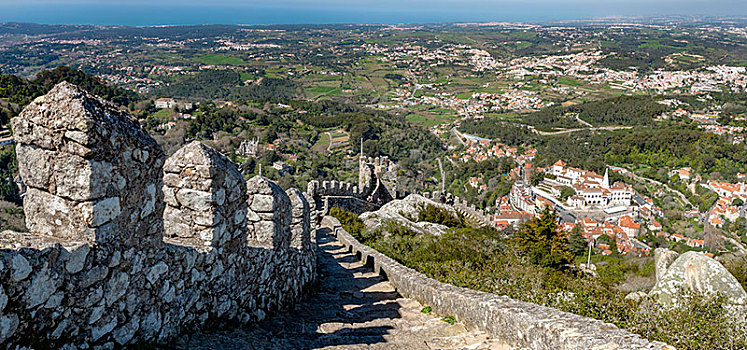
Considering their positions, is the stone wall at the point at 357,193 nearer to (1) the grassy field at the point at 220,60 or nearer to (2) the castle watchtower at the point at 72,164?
(2) the castle watchtower at the point at 72,164

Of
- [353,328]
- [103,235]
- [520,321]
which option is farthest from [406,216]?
[103,235]

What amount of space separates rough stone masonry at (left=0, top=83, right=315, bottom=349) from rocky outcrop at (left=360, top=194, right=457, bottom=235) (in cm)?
908

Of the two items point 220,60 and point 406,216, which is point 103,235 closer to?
point 406,216

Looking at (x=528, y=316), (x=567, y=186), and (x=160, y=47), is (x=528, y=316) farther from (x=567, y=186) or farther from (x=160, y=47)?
(x=160, y=47)

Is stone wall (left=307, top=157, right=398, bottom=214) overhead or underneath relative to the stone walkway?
underneath

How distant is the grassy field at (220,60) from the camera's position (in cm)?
10107

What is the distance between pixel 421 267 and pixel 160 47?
127 meters

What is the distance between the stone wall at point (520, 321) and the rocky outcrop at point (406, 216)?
267 inches

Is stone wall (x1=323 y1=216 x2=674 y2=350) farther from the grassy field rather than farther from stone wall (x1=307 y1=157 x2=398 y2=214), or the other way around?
the grassy field

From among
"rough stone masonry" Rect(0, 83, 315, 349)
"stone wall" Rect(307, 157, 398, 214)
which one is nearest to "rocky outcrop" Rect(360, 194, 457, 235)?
"stone wall" Rect(307, 157, 398, 214)

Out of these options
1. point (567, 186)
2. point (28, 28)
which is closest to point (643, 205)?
point (567, 186)

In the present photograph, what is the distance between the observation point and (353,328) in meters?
4.59

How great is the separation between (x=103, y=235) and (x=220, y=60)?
360 feet

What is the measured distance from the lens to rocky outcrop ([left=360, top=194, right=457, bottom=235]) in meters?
13.1
